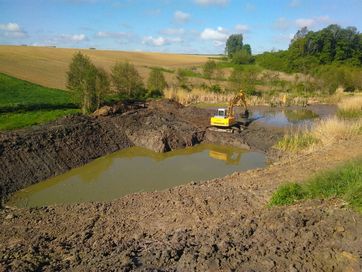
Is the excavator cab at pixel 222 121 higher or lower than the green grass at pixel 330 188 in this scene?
lower

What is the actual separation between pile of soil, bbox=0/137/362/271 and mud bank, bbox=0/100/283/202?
376 centimetres

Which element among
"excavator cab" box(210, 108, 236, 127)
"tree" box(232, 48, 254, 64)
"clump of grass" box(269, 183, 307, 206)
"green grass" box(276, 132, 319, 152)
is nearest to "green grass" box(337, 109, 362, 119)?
"green grass" box(276, 132, 319, 152)

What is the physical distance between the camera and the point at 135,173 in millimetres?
14891

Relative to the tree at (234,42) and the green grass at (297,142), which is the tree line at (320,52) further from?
the tree at (234,42)

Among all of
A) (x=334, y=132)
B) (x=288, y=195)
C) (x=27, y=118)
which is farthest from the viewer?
(x=27, y=118)

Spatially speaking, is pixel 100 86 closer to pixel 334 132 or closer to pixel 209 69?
pixel 334 132

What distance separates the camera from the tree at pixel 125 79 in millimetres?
27938

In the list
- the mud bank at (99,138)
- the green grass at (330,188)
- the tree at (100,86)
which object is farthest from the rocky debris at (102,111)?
the green grass at (330,188)

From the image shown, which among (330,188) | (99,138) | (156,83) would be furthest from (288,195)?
(156,83)

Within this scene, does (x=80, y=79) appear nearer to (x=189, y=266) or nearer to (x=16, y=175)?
(x=16, y=175)

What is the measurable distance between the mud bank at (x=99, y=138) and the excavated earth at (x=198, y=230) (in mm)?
227

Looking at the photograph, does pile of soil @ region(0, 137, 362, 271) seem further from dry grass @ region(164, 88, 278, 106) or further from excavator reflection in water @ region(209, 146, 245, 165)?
dry grass @ region(164, 88, 278, 106)

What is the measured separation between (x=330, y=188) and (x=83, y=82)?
17.2m

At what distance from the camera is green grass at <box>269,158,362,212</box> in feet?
24.1
